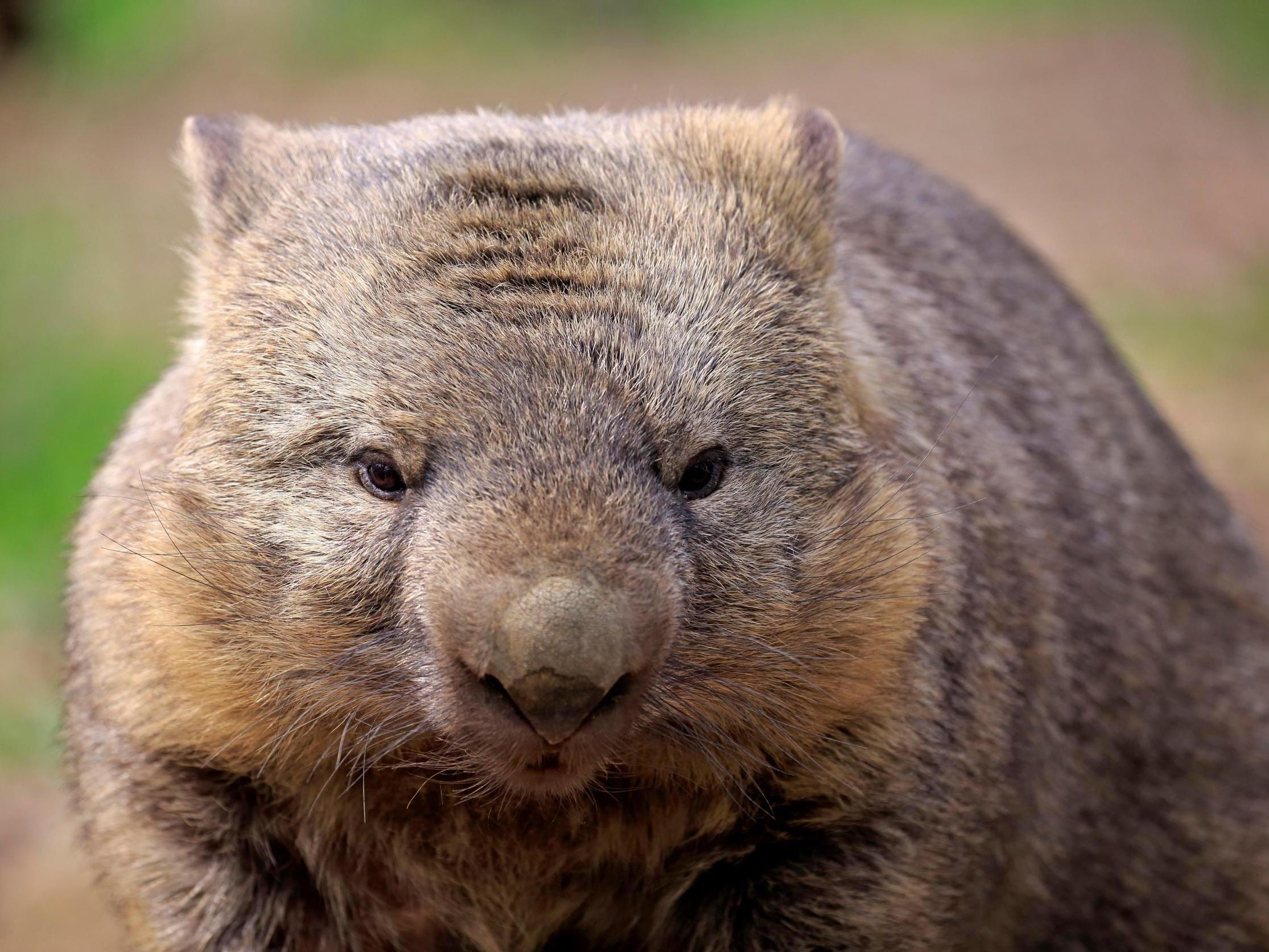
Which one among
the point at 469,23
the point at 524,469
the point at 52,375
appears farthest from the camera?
the point at 469,23

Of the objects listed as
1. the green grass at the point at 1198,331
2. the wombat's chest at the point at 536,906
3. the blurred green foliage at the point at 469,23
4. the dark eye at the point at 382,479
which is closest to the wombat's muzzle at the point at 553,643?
the dark eye at the point at 382,479

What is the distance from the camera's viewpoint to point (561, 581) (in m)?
2.76

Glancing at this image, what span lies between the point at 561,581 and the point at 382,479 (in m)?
0.55

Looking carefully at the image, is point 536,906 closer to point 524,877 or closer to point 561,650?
point 524,877

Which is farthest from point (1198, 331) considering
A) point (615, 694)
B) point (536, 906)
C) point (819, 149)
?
point (615, 694)

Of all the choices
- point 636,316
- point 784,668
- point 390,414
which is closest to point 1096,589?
point 784,668

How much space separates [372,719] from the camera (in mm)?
3275

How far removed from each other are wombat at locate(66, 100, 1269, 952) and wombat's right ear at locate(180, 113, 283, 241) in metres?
0.01

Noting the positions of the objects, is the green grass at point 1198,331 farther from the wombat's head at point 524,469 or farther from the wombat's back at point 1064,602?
the wombat's head at point 524,469

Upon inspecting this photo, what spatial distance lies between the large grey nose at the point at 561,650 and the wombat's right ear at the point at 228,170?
4.36ft

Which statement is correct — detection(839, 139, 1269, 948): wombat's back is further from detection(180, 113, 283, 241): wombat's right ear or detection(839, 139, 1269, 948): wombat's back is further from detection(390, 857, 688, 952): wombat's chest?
detection(180, 113, 283, 241): wombat's right ear

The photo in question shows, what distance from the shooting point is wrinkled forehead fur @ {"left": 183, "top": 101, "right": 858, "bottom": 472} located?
3.10 metres

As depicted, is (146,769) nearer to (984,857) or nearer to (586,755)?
(586,755)

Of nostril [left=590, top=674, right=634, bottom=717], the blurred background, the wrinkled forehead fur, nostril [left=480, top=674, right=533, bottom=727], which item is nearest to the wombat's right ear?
the wrinkled forehead fur
